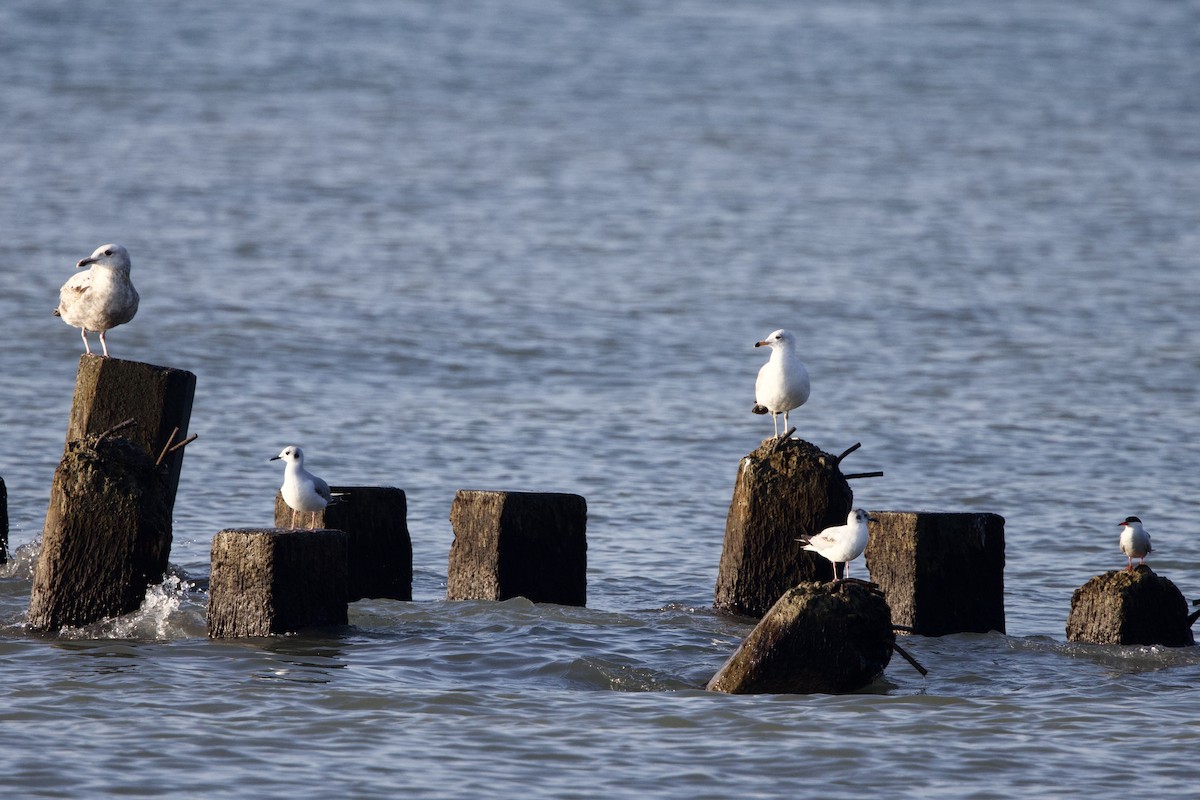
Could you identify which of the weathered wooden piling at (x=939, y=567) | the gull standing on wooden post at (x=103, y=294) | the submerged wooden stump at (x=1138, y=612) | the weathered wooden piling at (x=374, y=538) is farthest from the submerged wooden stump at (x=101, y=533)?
the submerged wooden stump at (x=1138, y=612)

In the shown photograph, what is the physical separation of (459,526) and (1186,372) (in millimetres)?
14066

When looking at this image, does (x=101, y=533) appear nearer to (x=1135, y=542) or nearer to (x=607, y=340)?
(x=1135, y=542)

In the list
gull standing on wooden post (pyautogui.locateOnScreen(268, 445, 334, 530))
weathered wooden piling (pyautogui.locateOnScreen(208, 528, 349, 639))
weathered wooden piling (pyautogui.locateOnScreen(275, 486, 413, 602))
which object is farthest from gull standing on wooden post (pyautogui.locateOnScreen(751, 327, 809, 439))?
weathered wooden piling (pyautogui.locateOnScreen(208, 528, 349, 639))

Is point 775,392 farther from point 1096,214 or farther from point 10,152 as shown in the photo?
point 10,152

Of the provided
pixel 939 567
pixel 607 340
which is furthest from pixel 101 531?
pixel 607 340

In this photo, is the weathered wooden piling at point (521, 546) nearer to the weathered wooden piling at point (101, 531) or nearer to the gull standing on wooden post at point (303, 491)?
the gull standing on wooden post at point (303, 491)

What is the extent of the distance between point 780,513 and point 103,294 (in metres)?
4.48

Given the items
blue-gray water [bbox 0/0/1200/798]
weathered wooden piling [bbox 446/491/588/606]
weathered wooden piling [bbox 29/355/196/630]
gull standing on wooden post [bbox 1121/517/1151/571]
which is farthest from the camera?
gull standing on wooden post [bbox 1121/517/1151/571]

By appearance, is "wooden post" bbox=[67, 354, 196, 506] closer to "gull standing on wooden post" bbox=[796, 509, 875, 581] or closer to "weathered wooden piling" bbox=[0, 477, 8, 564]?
"weathered wooden piling" bbox=[0, 477, 8, 564]

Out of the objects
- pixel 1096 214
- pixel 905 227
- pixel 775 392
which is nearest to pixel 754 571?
pixel 775 392

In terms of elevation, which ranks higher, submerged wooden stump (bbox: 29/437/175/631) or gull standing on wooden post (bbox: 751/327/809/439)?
gull standing on wooden post (bbox: 751/327/809/439)

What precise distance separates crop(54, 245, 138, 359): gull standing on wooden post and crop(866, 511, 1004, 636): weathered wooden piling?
192 inches

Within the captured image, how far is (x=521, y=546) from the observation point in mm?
10227

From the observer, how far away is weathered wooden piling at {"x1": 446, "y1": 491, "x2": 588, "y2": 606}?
1014cm
